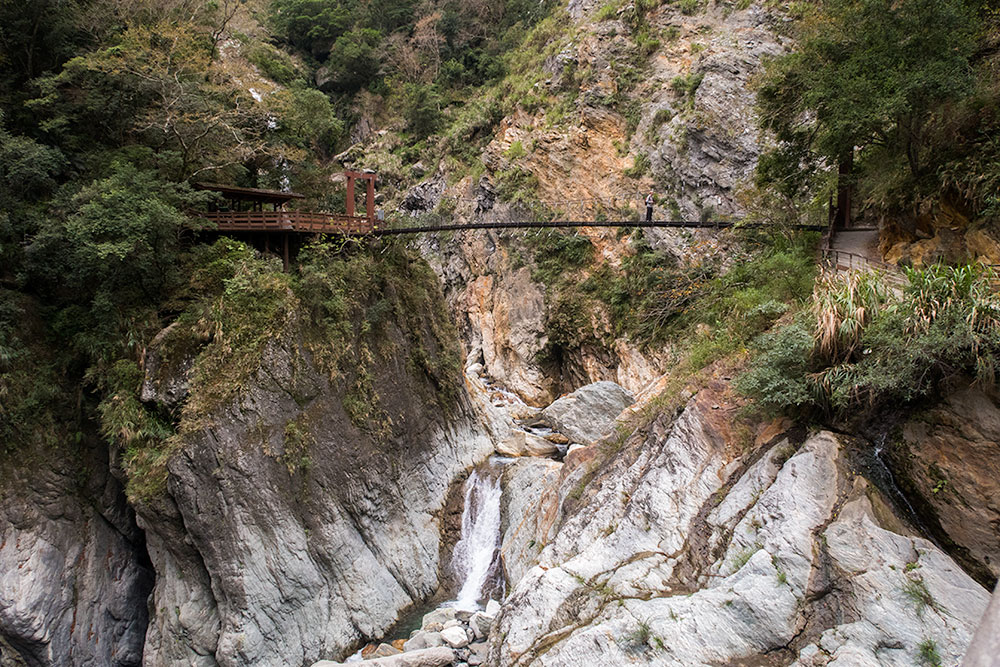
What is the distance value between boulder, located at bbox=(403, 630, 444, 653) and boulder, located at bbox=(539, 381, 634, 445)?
22.3 ft

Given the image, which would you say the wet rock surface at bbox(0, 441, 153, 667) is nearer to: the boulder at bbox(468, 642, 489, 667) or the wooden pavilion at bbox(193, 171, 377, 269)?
the wooden pavilion at bbox(193, 171, 377, 269)

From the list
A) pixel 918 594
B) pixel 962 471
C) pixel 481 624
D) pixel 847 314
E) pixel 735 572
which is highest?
pixel 847 314

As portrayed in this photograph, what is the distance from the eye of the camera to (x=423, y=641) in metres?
9.98

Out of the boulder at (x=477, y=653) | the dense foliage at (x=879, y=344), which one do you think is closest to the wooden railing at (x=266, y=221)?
the boulder at (x=477, y=653)

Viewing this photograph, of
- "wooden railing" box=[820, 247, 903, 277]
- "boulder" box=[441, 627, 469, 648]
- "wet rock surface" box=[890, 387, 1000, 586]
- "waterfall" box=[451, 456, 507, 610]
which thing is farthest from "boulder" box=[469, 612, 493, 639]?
"wooden railing" box=[820, 247, 903, 277]

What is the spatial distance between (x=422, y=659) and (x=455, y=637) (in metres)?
0.81

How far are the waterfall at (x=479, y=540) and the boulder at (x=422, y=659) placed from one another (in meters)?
2.38

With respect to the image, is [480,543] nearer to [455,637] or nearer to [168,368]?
[455,637]

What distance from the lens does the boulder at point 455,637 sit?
31.6ft

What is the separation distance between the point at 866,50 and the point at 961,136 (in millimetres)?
1863

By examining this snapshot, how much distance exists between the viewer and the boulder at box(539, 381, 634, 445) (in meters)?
15.2

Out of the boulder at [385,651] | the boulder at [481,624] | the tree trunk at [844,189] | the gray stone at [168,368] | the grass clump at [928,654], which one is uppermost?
the tree trunk at [844,189]

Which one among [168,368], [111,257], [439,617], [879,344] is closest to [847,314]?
[879,344]

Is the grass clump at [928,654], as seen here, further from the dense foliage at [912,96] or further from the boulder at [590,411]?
the boulder at [590,411]
